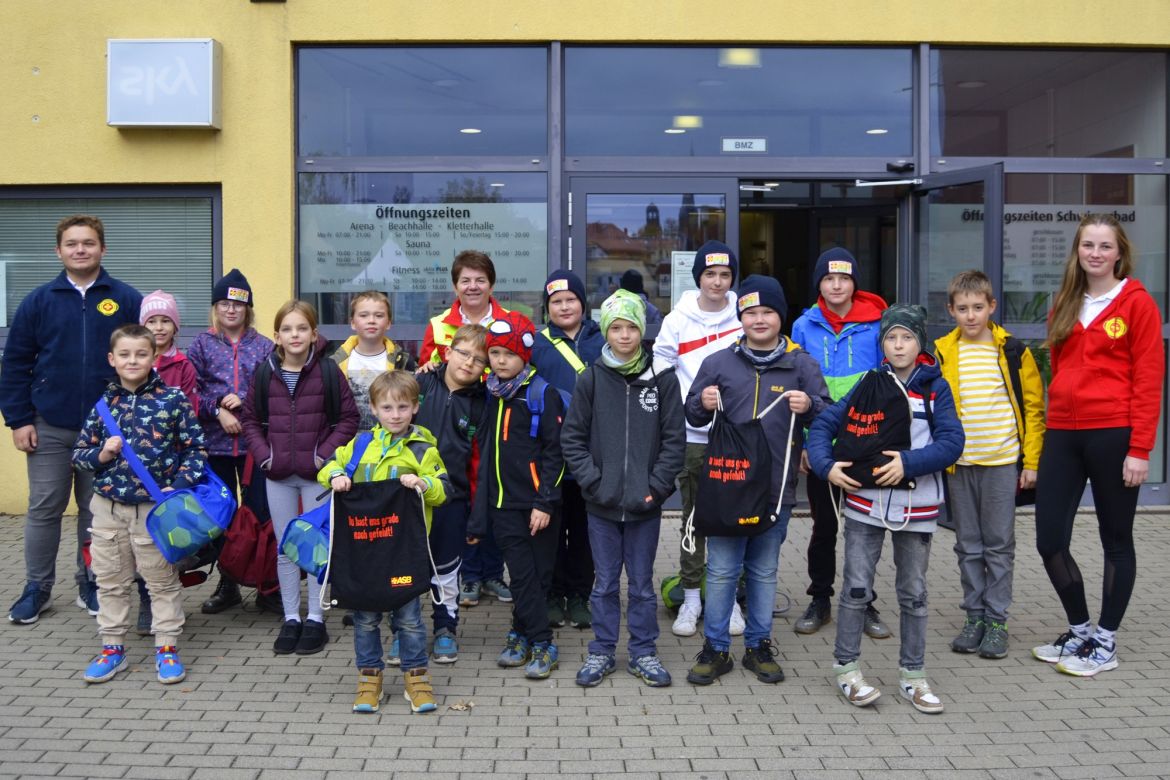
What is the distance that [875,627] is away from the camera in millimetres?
5781

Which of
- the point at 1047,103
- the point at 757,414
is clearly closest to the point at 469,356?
the point at 757,414

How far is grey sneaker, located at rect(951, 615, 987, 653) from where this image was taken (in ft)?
18.2

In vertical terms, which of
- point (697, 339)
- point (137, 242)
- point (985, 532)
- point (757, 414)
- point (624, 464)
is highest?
point (137, 242)

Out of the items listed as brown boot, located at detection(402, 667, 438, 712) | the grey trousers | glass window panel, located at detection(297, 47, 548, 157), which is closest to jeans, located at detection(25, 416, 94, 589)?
brown boot, located at detection(402, 667, 438, 712)

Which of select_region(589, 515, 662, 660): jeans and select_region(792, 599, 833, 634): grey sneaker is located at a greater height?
select_region(589, 515, 662, 660): jeans

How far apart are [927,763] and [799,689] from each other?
2.87ft

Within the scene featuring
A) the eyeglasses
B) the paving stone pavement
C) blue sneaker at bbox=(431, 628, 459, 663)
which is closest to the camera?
the paving stone pavement

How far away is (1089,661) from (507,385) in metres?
3.02

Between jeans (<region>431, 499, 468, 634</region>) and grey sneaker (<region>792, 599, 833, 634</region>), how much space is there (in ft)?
5.95

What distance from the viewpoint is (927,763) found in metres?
4.22

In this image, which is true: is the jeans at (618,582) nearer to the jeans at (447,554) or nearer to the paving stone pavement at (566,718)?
the paving stone pavement at (566,718)

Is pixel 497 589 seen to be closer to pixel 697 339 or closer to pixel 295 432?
pixel 295 432

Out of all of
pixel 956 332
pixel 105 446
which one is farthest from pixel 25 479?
pixel 956 332

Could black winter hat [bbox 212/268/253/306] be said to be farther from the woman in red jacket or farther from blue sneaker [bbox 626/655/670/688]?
the woman in red jacket
